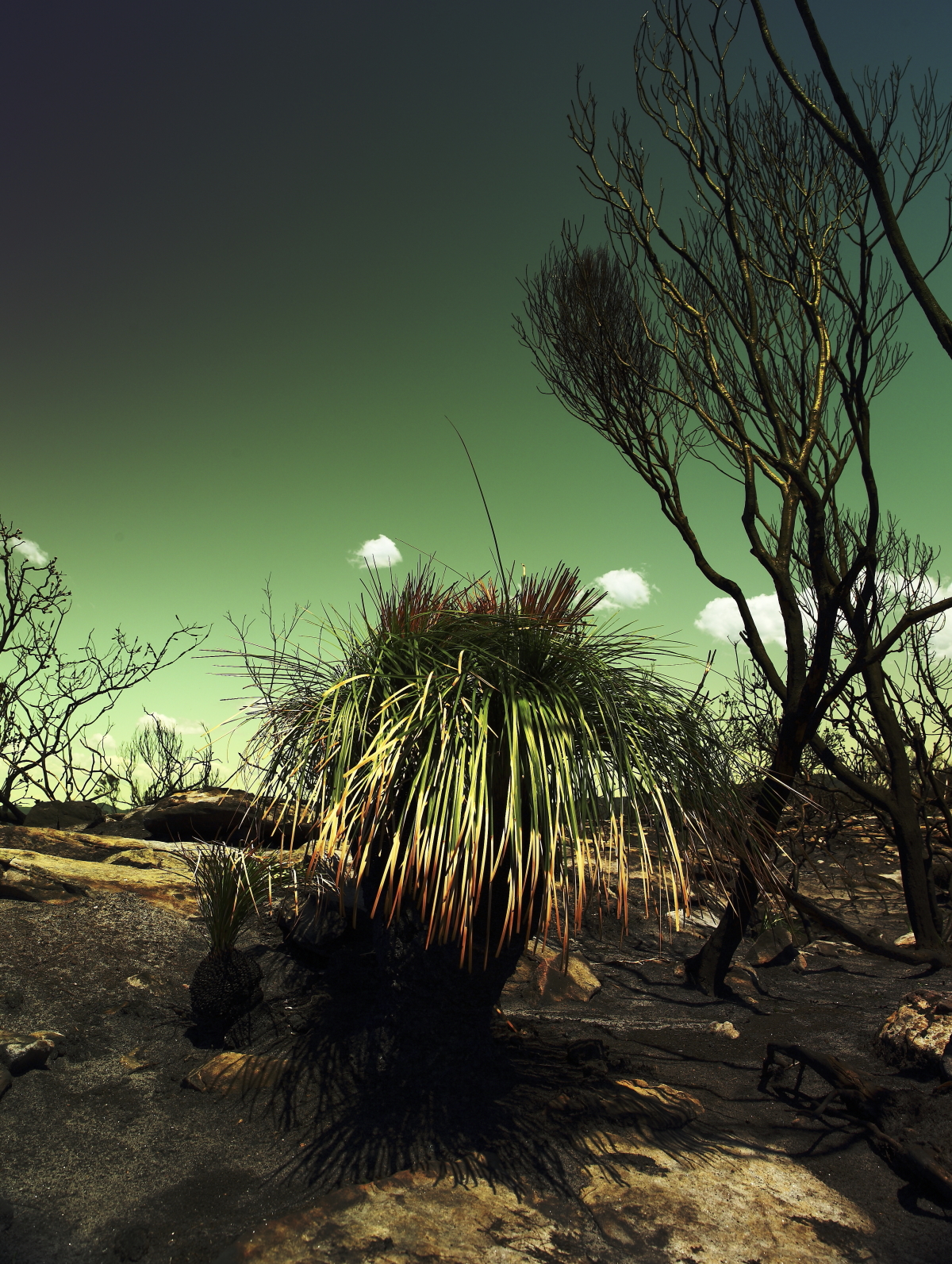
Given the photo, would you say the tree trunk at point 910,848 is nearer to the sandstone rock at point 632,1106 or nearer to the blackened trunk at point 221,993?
the sandstone rock at point 632,1106

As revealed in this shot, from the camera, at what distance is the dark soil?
7.36 feet

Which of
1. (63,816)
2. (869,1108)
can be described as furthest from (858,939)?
(63,816)

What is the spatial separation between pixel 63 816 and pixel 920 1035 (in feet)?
23.3

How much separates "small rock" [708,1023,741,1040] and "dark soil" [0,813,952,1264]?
3cm

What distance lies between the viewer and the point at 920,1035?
3.25 m

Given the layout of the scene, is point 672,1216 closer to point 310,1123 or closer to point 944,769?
point 310,1123

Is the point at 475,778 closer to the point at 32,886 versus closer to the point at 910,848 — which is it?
the point at 32,886

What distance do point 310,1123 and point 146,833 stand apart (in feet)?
15.3

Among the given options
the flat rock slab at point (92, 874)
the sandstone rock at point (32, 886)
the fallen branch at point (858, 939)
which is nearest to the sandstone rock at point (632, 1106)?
the fallen branch at point (858, 939)

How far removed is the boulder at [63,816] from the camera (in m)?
7.37

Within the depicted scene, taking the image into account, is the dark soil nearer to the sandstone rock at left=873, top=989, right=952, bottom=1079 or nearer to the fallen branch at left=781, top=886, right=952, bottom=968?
the sandstone rock at left=873, top=989, right=952, bottom=1079

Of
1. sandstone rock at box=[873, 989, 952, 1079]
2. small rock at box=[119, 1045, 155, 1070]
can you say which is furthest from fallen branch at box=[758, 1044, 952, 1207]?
small rock at box=[119, 1045, 155, 1070]

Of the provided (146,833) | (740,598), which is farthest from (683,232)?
(146,833)

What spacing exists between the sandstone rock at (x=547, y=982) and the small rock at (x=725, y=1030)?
2.15 feet
